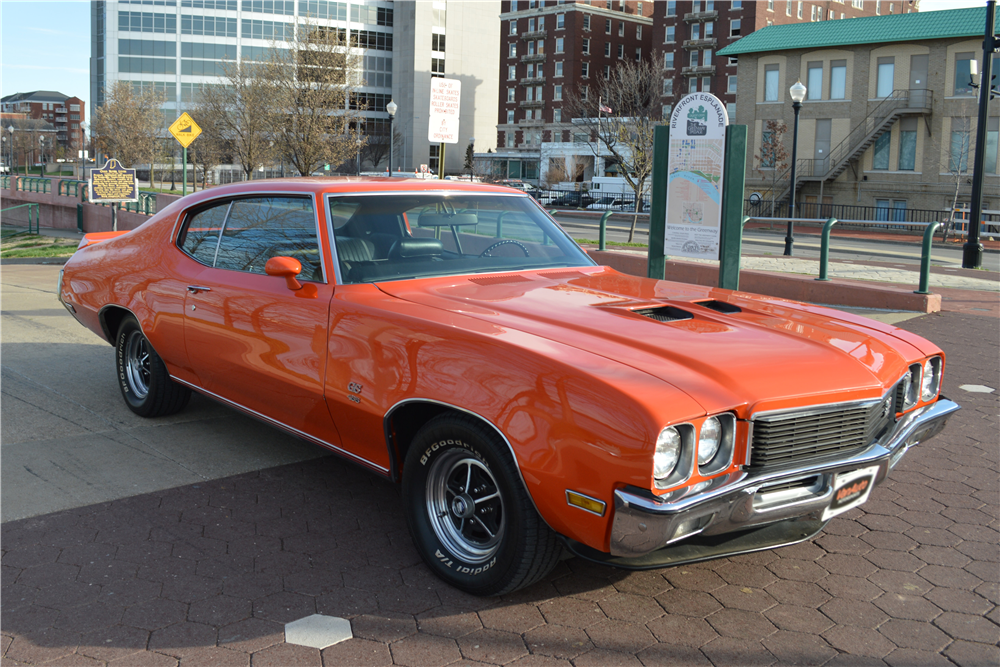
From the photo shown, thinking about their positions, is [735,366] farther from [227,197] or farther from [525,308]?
[227,197]

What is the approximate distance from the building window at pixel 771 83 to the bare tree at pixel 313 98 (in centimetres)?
2547

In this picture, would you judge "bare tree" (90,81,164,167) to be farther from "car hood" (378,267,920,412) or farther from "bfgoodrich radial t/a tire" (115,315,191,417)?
"car hood" (378,267,920,412)

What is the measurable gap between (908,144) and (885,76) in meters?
3.86

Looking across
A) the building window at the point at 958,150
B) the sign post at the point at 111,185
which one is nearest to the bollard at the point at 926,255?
the sign post at the point at 111,185

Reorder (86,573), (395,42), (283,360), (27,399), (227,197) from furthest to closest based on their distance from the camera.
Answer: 1. (395,42)
2. (27,399)
3. (227,197)
4. (283,360)
5. (86,573)

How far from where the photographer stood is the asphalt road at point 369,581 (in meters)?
3.01

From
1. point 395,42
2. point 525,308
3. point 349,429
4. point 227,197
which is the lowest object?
point 349,429

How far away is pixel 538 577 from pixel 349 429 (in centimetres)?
116

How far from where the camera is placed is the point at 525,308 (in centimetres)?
369

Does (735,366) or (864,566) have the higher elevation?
(735,366)

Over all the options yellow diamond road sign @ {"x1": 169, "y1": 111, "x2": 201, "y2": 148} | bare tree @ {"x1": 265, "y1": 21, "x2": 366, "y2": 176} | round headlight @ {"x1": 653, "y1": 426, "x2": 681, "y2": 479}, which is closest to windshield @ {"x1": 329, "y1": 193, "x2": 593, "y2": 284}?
round headlight @ {"x1": 653, "y1": 426, "x2": 681, "y2": 479}

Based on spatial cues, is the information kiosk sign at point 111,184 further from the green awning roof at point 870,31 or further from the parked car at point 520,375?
the green awning roof at point 870,31

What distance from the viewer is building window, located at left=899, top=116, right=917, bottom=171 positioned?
44.3 metres

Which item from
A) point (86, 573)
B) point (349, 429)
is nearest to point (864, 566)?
point (349, 429)
